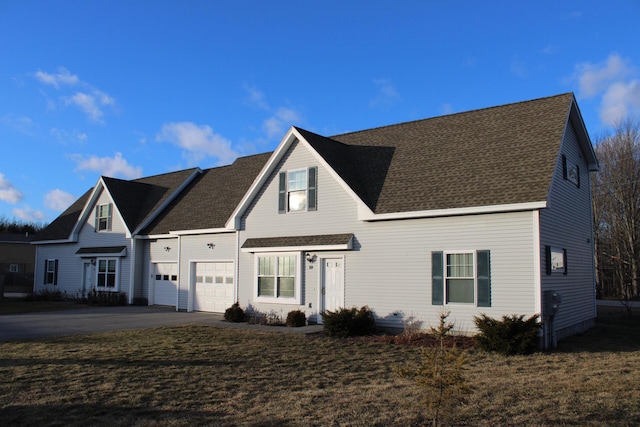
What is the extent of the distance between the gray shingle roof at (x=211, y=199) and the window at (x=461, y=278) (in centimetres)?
1058

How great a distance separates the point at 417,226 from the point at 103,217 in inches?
798

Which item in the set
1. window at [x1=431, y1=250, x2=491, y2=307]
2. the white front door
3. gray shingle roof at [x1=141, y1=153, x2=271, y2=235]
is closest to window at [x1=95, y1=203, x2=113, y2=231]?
gray shingle roof at [x1=141, y1=153, x2=271, y2=235]

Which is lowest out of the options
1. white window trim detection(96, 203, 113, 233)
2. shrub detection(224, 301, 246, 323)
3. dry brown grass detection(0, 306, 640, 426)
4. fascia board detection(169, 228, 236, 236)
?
dry brown grass detection(0, 306, 640, 426)

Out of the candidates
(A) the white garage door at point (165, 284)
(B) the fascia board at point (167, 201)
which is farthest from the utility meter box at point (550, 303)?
(B) the fascia board at point (167, 201)

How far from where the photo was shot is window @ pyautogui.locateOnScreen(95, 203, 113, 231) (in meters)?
29.1

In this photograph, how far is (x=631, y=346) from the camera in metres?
14.3

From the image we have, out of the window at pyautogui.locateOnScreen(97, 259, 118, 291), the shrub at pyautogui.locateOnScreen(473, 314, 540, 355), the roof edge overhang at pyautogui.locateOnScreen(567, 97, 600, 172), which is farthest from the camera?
the window at pyautogui.locateOnScreen(97, 259, 118, 291)

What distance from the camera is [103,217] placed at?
29.5 meters

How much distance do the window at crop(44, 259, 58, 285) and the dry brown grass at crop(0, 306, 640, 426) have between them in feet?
→ 63.9

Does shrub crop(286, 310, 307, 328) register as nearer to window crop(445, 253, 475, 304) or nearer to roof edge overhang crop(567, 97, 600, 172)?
window crop(445, 253, 475, 304)

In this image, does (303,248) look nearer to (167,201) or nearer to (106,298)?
(167,201)

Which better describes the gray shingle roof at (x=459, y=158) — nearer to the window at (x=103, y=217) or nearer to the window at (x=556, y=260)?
the window at (x=556, y=260)

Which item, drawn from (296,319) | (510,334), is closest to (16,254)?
(296,319)

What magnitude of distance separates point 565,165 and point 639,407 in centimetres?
1071
